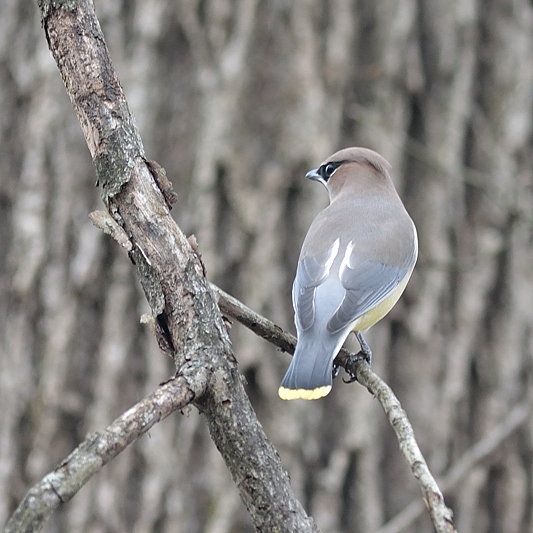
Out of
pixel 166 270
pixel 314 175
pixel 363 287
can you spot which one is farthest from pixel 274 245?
pixel 166 270

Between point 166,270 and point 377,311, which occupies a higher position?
point 166,270

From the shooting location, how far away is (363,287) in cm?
356

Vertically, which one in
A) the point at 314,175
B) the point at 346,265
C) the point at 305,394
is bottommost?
the point at 305,394

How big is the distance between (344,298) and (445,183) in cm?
152

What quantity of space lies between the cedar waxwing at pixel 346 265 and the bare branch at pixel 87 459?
1229 mm

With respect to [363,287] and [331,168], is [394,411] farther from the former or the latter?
[331,168]

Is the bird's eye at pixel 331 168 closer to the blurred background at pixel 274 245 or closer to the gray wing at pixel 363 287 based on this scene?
the blurred background at pixel 274 245

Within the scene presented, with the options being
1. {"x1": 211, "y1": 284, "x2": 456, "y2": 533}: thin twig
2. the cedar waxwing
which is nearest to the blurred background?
the cedar waxwing

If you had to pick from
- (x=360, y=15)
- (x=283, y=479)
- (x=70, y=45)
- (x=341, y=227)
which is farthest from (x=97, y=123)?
(x=360, y=15)

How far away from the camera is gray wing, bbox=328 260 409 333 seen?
3383 mm

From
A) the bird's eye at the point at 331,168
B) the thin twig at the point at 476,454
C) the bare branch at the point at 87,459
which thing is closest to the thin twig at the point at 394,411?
the bare branch at the point at 87,459

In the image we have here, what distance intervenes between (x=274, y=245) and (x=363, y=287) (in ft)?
3.47

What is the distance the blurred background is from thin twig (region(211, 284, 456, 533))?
1.35 m

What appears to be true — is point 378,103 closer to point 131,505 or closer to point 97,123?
point 131,505
